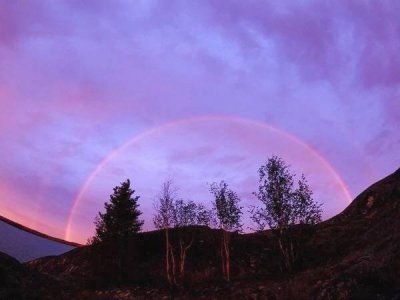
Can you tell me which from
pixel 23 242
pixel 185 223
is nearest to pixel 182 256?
pixel 185 223

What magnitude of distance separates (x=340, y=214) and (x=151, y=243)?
29.5 m

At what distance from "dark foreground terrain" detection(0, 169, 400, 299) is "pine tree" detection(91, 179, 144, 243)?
161cm

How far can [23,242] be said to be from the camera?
3580 inches

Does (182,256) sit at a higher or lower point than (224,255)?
lower

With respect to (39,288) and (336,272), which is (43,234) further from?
(336,272)

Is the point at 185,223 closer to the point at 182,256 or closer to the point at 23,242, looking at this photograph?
the point at 182,256

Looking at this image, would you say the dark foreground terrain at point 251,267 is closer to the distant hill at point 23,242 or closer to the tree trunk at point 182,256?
the tree trunk at point 182,256

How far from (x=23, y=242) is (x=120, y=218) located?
48899 millimetres

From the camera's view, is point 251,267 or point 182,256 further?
point 182,256

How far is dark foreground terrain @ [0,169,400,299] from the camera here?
2802 centimetres

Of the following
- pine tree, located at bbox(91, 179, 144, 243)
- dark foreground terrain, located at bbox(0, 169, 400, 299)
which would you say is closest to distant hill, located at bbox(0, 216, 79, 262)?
dark foreground terrain, located at bbox(0, 169, 400, 299)

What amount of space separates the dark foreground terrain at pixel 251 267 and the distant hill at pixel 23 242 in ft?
55.5

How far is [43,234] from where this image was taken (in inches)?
3996

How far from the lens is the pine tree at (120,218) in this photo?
168 ft
